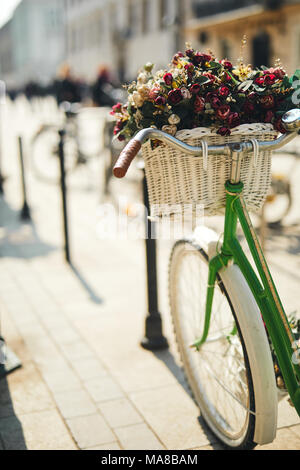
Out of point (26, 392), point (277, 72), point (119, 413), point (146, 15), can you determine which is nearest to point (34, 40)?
point (146, 15)

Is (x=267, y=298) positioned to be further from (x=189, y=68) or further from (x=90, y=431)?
(x=90, y=431)

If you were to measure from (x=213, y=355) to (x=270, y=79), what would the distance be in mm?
1382

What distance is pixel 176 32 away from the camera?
33.6m

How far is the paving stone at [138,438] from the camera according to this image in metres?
2.71

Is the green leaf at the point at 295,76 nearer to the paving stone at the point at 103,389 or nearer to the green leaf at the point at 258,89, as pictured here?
the green leaf at the point at 258,89

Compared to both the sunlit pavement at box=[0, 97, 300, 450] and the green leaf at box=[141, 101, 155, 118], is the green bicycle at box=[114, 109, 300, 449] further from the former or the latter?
the sunlit pavement at box=[0, 97, 300, 450]

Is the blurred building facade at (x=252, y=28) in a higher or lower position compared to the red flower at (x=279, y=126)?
higher

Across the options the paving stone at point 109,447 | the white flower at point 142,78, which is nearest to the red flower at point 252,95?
the white flower at point 142,78

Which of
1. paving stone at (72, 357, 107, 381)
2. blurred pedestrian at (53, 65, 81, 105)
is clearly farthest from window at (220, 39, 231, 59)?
paving stone at (72, 357, 107, 381)

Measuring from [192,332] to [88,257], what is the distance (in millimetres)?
2894

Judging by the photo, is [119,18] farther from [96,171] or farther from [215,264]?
[215,264]

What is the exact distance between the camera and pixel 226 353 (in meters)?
2.73

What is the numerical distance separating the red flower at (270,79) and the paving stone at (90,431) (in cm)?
181

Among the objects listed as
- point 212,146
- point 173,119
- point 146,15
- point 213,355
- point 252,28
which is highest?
point 146,15
